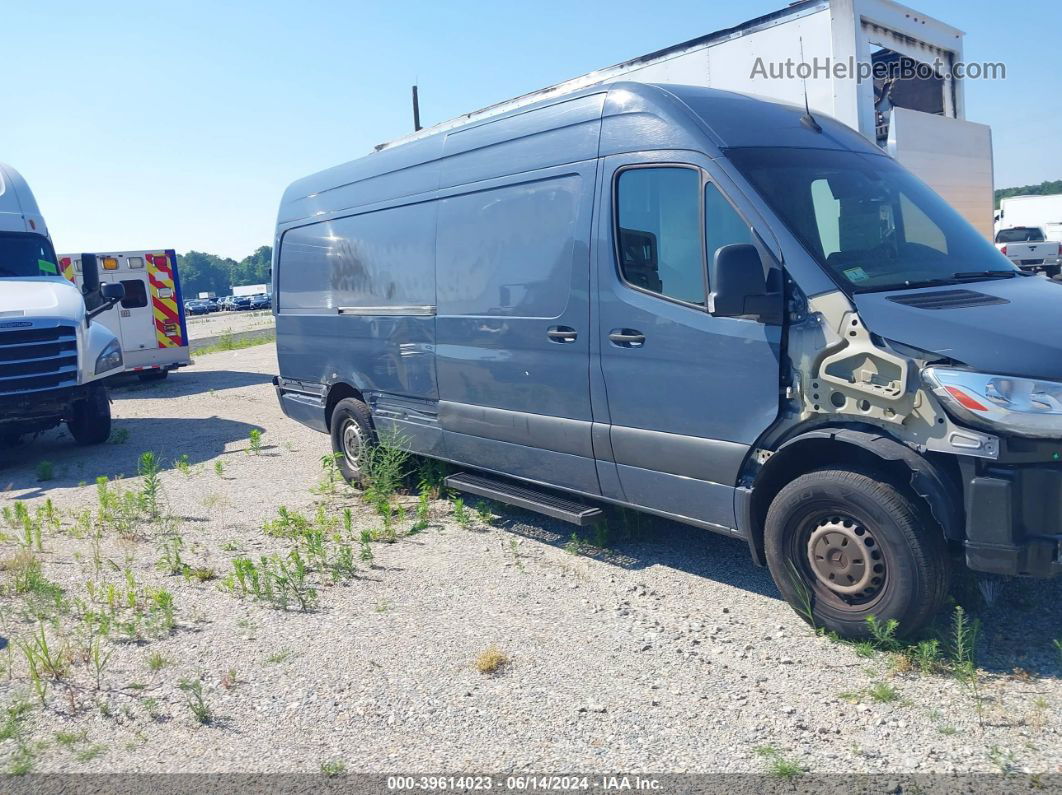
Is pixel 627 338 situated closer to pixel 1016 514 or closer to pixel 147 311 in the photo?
pixel 1016 514

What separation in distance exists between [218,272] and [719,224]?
16067cm

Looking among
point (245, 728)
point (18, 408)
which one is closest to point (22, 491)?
point (18, 408)

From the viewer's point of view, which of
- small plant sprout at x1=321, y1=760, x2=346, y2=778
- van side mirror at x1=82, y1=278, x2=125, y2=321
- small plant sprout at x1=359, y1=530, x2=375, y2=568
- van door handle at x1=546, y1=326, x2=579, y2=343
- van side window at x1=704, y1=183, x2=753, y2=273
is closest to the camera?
small plant sprout at x1=321, y1=760, x2=346, y2=778

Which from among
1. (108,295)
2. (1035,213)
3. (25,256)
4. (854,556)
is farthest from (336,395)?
(1035,213)

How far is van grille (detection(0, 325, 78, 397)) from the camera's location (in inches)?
376

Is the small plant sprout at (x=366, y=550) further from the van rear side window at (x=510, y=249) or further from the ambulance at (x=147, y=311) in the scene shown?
the ambulance at (x=147, y=311)

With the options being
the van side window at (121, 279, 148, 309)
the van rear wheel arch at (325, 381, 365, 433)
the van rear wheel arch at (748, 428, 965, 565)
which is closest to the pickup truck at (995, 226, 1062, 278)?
the van side window at (121, 279, 148, 309)

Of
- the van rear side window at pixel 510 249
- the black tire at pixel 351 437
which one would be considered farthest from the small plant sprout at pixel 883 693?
the black tire at pixel 351 437

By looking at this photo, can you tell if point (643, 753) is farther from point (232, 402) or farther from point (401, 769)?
point (232, 402)

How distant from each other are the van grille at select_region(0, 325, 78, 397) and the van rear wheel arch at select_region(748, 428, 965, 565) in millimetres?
8381

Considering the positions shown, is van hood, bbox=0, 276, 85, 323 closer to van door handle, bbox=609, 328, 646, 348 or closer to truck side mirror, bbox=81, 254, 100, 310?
truck side mirror, bbox=81, 254, 100, 310

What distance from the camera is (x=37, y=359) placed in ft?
32.1

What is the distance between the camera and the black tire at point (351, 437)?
7.66 m

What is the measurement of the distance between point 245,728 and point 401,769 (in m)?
0.81
